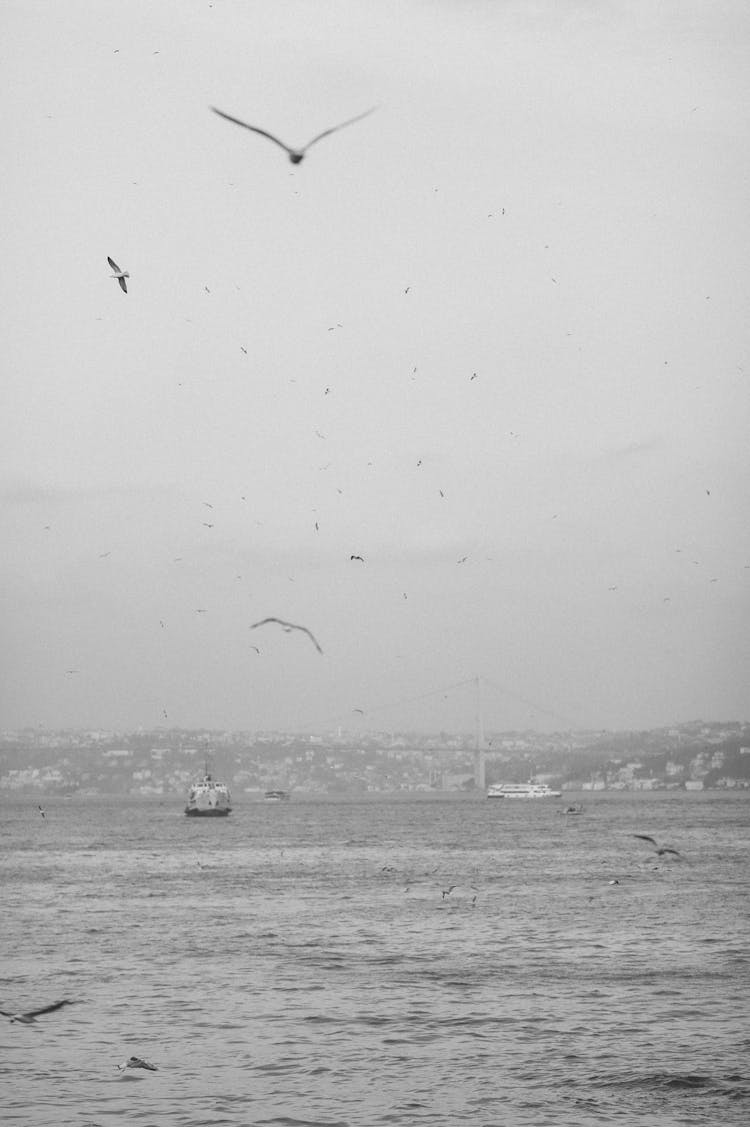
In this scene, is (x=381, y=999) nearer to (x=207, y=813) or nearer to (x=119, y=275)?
(x=119, y=275)

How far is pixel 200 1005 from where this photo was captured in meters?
21.6

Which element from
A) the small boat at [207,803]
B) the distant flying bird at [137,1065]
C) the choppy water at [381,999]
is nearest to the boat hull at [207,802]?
the small boat at [207,803]

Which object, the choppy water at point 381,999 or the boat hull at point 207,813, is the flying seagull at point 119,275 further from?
the boat hull at point 207,813

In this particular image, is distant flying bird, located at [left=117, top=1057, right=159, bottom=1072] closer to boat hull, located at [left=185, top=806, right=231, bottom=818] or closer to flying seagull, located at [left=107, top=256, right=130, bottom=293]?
flying seagull, located at [left=107, top=256, right=130, bottom=293]

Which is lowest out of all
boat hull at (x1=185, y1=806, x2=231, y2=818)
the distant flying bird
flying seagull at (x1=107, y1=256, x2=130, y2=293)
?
boat hull at (x1=185, y1=806, x2=231, y2=818)

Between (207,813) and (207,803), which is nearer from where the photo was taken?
(207,813)

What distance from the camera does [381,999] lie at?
71.9 ft

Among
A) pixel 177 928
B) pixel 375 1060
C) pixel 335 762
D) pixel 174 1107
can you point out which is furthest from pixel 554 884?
pixel 335 762

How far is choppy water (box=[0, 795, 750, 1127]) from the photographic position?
1580cm

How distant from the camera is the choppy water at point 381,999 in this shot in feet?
51.9

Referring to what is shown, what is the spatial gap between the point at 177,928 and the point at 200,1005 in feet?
34.0

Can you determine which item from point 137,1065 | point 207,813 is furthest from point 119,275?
point 207,813

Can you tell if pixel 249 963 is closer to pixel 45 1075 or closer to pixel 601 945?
pixel 601 945

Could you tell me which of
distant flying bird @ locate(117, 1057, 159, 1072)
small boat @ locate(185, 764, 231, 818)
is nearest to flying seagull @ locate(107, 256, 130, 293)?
distant flying bird @ locate(117, 1057, 159, 1072)
